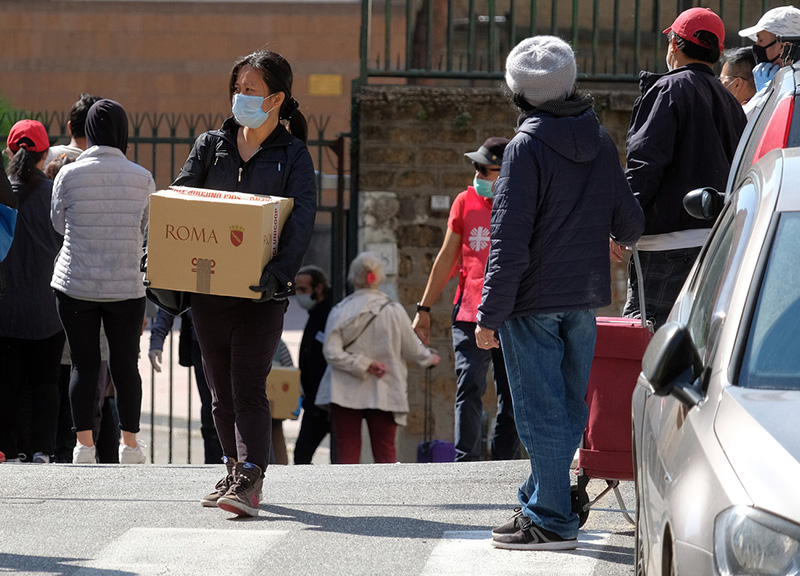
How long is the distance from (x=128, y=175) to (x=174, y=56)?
96.9 feet

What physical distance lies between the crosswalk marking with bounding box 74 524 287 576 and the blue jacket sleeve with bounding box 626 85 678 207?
2120 mm

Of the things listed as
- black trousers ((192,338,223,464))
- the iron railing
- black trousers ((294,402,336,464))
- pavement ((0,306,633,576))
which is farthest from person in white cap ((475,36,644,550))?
black trousers ((294,402,336,464))

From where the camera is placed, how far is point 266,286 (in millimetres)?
5293

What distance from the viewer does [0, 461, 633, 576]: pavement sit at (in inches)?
189

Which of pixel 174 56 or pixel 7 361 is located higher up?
pixel 174 56

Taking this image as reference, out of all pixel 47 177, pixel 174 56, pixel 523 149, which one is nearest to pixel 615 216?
pixel 523 149

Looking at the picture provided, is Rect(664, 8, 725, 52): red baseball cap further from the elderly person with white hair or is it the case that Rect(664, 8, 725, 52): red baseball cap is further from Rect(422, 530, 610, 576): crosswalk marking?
the elderly person with white hair

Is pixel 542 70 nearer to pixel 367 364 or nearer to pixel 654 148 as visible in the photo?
pixel 654 148

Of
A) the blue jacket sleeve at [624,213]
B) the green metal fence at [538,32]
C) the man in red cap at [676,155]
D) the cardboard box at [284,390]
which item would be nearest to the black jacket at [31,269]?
the cardboard box at [284,390]

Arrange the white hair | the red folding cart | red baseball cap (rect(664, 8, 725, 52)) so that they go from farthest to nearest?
1. the white hair
2. red baseball cap (rect(664, 8, 725, 52))
3. the red folding cart

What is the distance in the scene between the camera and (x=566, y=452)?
4.83 m

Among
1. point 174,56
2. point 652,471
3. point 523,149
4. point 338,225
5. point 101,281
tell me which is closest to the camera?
point 652,471

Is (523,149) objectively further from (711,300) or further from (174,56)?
(174,56)

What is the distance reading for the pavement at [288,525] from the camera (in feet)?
15.7
